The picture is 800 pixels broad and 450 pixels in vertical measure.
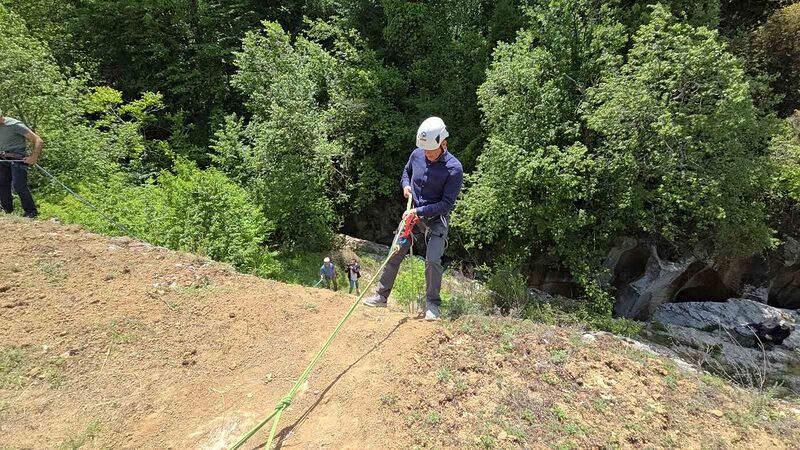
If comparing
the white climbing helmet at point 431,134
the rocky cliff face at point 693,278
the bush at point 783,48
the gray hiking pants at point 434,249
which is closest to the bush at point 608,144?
the rocky cliff face at point 693,278

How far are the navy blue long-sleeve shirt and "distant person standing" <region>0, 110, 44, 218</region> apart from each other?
544 cm

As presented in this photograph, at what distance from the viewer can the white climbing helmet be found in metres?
4.06

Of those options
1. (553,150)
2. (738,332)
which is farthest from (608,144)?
(738,332)

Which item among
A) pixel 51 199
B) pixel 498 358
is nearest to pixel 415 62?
pixel 51 199

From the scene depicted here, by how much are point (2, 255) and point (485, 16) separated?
15236 mm

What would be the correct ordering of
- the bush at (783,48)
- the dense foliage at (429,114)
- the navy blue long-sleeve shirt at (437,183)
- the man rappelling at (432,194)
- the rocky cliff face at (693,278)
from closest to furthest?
1. the man rappelling at (432,194)
2. the navy blue long-sleeve shirt at (437,183)
3. the dense foliage at (429,114)
4. the rocky cliff face at (693,278)
5. the bush at (783,48)

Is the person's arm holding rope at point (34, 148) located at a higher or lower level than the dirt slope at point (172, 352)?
higher

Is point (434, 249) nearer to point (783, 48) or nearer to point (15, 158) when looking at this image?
point (15, 158)

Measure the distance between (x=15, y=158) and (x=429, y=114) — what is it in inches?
436

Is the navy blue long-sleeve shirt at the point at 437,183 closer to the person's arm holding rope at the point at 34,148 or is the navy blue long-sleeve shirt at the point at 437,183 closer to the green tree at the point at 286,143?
the person's arm holding rope at the point at 34,148

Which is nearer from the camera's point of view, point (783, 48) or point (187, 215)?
point (187, 215)

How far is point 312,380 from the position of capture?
3.51 meters

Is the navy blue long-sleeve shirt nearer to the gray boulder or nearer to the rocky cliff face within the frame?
the gray boulder

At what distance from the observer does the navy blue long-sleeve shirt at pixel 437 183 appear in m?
4.30
